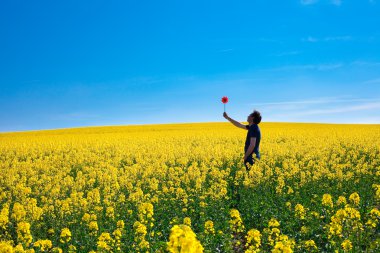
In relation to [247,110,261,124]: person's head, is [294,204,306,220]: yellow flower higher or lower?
lower

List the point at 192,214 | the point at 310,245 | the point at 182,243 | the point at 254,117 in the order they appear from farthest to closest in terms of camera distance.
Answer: the point at 254,117, the point at 192,214, the point at 310,245, the point at 182,243

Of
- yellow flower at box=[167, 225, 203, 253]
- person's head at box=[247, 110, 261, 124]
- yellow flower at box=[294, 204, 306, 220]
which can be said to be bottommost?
yellow flower at box=[294, 204, 306, 220]

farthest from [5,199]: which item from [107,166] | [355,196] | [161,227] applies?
[355,196]

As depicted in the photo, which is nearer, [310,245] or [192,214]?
[310,245]

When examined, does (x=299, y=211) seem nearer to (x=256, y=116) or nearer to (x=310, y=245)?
(x=310, y=245)

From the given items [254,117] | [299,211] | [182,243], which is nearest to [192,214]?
[299,211]

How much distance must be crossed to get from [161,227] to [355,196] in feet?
14.9

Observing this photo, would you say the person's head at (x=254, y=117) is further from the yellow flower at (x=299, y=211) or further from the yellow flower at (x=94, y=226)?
the yellow flower at (x=94, y=226)

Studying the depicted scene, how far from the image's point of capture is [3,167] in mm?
17172

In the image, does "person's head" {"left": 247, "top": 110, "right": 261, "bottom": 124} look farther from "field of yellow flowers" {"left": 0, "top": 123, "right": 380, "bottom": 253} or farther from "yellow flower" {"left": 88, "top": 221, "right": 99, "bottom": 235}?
"yellow flower" {"left": 88, "top": 221, "right": 99, "bottom": 235}

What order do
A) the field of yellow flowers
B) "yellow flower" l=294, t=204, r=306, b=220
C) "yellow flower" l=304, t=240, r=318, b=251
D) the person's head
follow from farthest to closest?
the person's head < "yellow flower" l=294, t=204, r=306, b=220 < the field of yellow flowers < "yellow flower" l=304, t=240, r=318, b=251

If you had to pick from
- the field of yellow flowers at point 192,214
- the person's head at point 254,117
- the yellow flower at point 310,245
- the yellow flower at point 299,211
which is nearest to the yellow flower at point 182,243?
the field of yellow flowers at point 192,214

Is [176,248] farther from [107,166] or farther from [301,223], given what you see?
[107,166]

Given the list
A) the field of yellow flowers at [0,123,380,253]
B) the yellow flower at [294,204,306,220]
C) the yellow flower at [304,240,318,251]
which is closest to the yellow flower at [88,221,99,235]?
the field of yellow flowers at [0,123,380,253]
